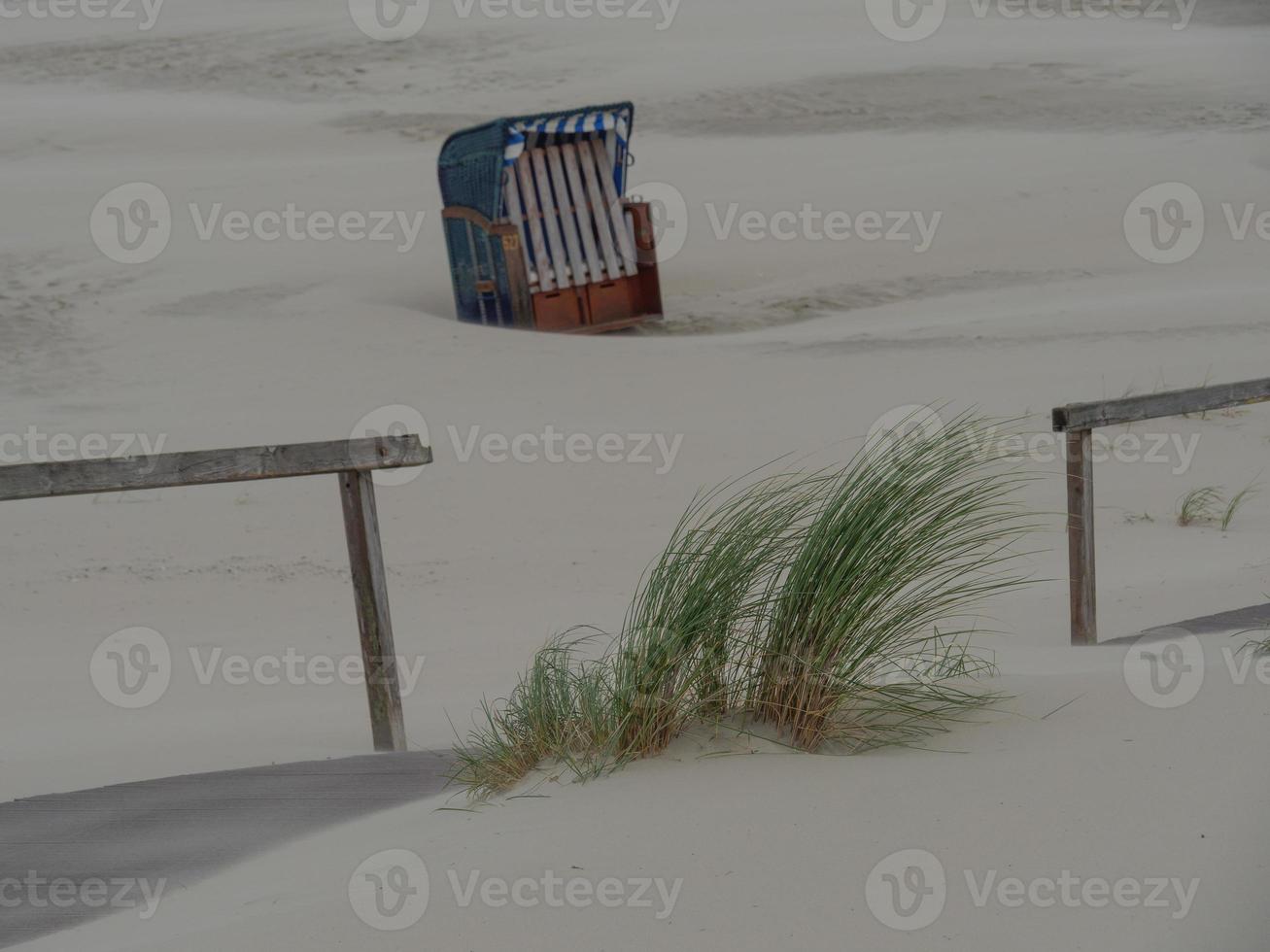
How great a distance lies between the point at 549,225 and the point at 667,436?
14.8 ft

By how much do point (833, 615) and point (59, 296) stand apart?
43.0ft

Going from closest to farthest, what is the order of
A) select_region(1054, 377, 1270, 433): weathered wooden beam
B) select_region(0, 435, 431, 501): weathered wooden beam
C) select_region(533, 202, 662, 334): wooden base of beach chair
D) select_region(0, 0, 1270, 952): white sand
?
select_region(0, 0, 1270, 952): white sand < select_region(0, 435, 431, 501): weathered wooden beam < select_region(1054, 377, 1270, 433): weathered wooden beam < select_region(533, 202, 662, 334): wooden base of beach chair

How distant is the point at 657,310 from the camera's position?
1439cm

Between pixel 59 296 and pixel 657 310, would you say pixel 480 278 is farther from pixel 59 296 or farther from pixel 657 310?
pixel 59 296

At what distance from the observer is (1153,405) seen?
529 centimetres

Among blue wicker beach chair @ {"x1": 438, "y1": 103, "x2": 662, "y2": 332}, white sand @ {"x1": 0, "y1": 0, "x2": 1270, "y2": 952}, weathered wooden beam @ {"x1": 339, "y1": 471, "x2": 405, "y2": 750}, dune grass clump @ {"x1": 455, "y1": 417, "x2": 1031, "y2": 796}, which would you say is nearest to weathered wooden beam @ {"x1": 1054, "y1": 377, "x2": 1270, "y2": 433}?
white sand @ {"x1": 0, "y1": 0, "x2": 1270, "y2": 952}

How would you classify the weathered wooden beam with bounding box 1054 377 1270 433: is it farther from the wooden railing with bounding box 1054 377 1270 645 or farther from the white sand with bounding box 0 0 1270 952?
the white sand with bounding box 0 0 1270 952

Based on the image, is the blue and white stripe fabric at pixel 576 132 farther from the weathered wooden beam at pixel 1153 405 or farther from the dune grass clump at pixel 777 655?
the dune grass clump at pixel 777 655

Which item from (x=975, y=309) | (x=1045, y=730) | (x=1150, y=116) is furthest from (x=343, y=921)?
(x=1150, y=116)

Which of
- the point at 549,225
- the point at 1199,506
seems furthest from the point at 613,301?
the point at 1199,506

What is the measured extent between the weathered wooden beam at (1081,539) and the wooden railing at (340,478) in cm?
241

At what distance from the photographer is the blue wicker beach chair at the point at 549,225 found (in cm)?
1304

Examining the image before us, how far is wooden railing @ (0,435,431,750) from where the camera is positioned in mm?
4223

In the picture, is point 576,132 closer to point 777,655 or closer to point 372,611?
point 372,611
